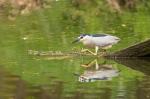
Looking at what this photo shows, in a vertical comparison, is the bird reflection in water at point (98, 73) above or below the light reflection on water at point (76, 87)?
above

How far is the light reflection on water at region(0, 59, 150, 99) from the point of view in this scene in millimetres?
9336

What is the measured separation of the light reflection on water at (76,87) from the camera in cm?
934

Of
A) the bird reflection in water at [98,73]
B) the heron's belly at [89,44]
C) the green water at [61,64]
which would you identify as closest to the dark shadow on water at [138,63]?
the green water at [61,64]

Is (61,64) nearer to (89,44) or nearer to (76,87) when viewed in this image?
(89,44)

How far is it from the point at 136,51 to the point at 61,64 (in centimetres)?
145

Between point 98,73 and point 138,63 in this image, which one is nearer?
point 98,73

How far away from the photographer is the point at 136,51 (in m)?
11.9

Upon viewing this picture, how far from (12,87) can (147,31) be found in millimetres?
6505

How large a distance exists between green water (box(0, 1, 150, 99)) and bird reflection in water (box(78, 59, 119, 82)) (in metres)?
0.08

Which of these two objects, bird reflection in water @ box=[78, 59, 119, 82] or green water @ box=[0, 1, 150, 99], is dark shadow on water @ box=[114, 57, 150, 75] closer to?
green water @ box=[0, 1, 150, 99]

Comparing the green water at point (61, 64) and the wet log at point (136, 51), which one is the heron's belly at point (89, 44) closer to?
the green water at point (61, 64)

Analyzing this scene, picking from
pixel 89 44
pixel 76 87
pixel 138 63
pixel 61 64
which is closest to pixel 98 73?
pixel 61 64

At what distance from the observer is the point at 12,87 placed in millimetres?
10000

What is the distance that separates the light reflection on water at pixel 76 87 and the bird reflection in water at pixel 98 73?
0.07 metres
